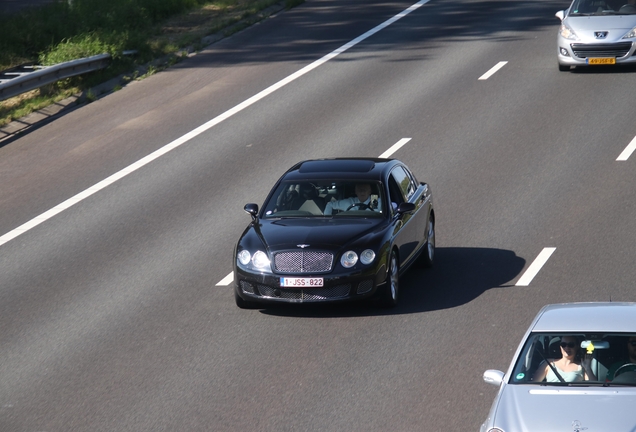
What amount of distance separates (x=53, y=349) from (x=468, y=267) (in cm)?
544

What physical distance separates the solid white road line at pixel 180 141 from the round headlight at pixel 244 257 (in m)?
5.15

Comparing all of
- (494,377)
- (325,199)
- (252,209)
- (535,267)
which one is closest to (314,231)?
(325,199)

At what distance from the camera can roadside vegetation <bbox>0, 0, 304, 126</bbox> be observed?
2502cm

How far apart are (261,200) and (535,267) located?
17.0ft

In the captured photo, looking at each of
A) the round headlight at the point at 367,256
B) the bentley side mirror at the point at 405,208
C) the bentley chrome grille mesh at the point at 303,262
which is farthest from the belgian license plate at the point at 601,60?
the bentley chrome grille mesh at the point at 303,262

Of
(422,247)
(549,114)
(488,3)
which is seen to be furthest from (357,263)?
(488,3)

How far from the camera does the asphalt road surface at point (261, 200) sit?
995cm

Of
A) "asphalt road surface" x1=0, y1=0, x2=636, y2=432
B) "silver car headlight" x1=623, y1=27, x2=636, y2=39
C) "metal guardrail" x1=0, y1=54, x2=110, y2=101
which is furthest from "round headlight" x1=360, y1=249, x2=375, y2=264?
"silver car headlight" x1=623, y1=27, x2=636, y2=39

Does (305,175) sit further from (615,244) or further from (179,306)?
(615,244)

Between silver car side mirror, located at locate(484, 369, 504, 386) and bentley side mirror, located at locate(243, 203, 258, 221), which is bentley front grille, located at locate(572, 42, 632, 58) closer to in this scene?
bentley side mirror, located at locate(243, 203, 258, 221)

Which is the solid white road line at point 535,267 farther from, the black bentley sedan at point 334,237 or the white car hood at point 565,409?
the white car hood at point 565,409

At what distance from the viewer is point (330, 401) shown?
9.58 metres

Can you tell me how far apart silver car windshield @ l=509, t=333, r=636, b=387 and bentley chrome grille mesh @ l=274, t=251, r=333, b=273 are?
4368mm

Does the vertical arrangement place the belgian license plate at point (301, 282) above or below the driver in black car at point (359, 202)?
below
